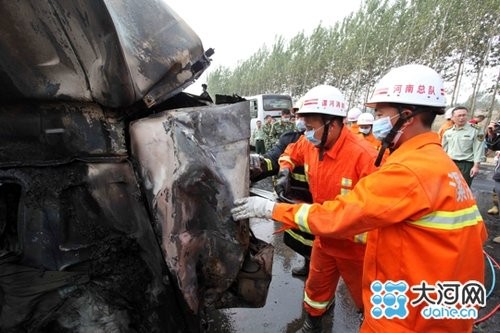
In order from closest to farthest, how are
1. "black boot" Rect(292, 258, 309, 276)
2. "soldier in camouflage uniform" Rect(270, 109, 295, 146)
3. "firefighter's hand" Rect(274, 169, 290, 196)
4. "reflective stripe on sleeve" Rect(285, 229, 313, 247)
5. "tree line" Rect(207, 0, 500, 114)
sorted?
"firefighter's hand" Rect(274, 169, 290, 196) < "reflective stripe on sleeve" Rect(285, 229, 313, 247) < "black boot" Rect(292, 258, 309, 276) < "soldier in camouflage uniform" Rect(270, 109, 295, 146) < "tree line" Rect(207, 0, 500, 114)

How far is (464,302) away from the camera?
1.40 m

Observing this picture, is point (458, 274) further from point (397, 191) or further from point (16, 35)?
point (16, 35)

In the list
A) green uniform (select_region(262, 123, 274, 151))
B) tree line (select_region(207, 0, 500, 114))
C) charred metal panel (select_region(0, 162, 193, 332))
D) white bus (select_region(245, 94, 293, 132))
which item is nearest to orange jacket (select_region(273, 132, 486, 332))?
charred metal panel (select_region(0, 162, 193, 332))

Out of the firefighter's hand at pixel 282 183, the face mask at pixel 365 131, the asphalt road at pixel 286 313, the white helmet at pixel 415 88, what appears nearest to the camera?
the white helmet at pixel 415 88

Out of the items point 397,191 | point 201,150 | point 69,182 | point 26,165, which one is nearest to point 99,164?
point 69,182

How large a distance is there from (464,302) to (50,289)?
175 cm

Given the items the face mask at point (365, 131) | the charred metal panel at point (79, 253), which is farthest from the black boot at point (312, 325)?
the face mask at point (365, 131)

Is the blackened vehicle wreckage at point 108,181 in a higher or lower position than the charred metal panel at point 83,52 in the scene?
lower

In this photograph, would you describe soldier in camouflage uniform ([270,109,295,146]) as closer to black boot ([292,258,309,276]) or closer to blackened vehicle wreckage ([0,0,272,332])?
black boot ([292,258,309,276])

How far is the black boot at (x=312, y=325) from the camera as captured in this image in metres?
2.50

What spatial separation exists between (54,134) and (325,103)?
170 centimetres

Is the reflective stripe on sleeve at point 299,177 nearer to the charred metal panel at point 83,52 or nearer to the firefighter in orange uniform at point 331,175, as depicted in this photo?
the firefighter in orange uniform at point 331,175

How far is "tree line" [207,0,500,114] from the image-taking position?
56.7ft

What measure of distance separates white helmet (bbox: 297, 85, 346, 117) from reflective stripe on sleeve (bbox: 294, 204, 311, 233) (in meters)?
0.98
